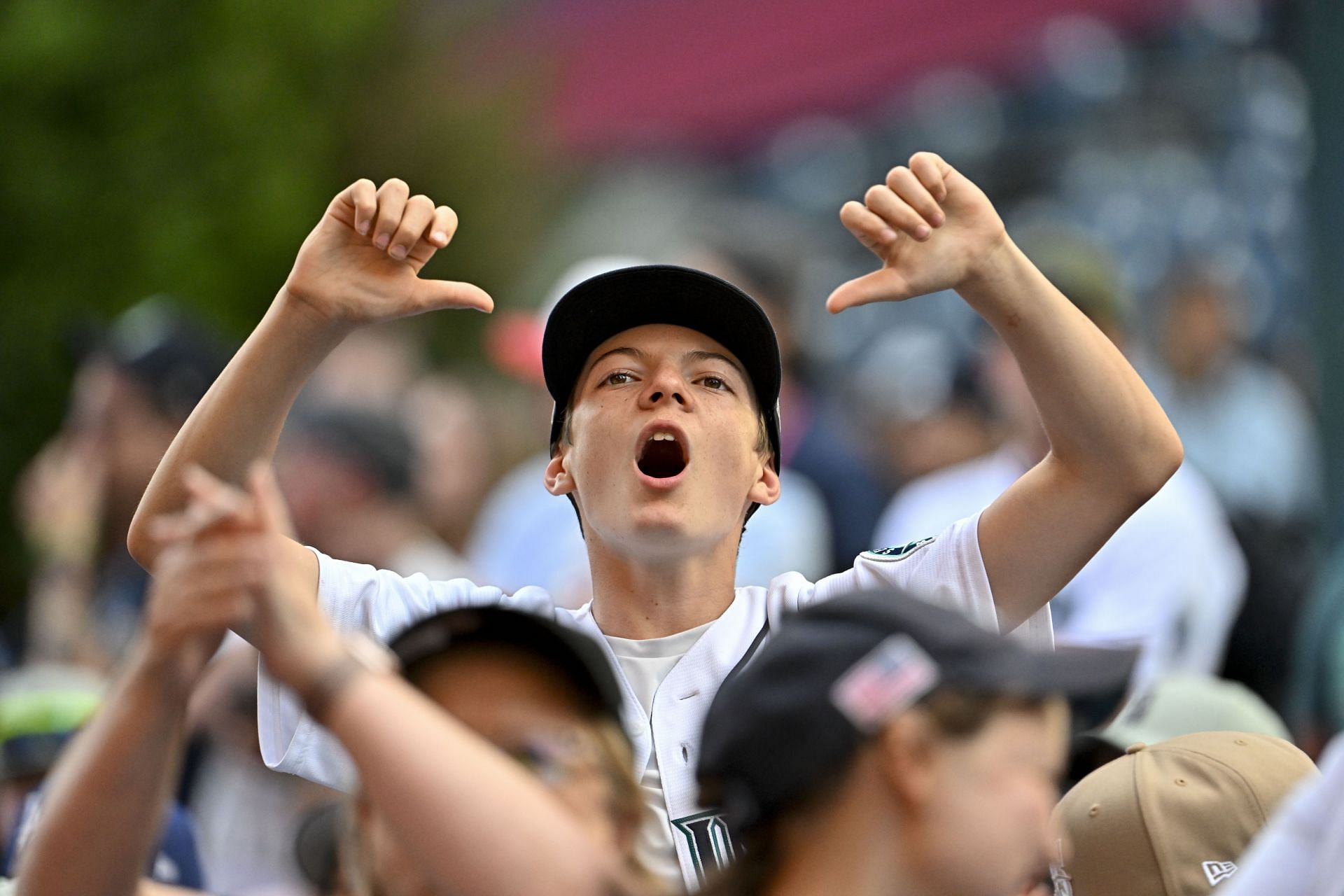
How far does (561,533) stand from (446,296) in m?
2.57

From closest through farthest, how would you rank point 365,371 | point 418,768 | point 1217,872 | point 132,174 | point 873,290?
1. point 418,768
2. point 1217,872
3. point 873,290
4. point 365,371
5. point 132,174

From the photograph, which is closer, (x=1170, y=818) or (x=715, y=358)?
(x=1170, y=818)

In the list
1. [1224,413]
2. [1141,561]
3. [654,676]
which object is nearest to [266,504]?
[654,676]

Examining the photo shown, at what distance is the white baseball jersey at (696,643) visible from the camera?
2721mm

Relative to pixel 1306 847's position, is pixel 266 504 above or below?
above

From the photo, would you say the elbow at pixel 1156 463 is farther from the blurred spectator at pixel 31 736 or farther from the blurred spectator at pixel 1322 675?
the blurred spectator at pixel 31 736

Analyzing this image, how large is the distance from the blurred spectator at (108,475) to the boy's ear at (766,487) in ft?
8.97

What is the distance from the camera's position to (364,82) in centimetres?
1386

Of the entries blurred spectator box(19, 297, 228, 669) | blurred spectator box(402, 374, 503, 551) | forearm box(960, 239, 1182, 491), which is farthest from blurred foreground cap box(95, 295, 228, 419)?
forearm box(960, 239, 1182, 491)

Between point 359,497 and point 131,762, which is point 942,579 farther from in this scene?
point 359,497

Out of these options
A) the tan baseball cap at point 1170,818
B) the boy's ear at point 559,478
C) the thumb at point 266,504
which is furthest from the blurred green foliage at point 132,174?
the thumb at point 266,504

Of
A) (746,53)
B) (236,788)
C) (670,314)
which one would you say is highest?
(746,53)

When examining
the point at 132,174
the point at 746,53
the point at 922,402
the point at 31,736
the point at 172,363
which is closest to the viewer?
the point at 31,736

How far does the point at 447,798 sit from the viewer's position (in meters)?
1.68
